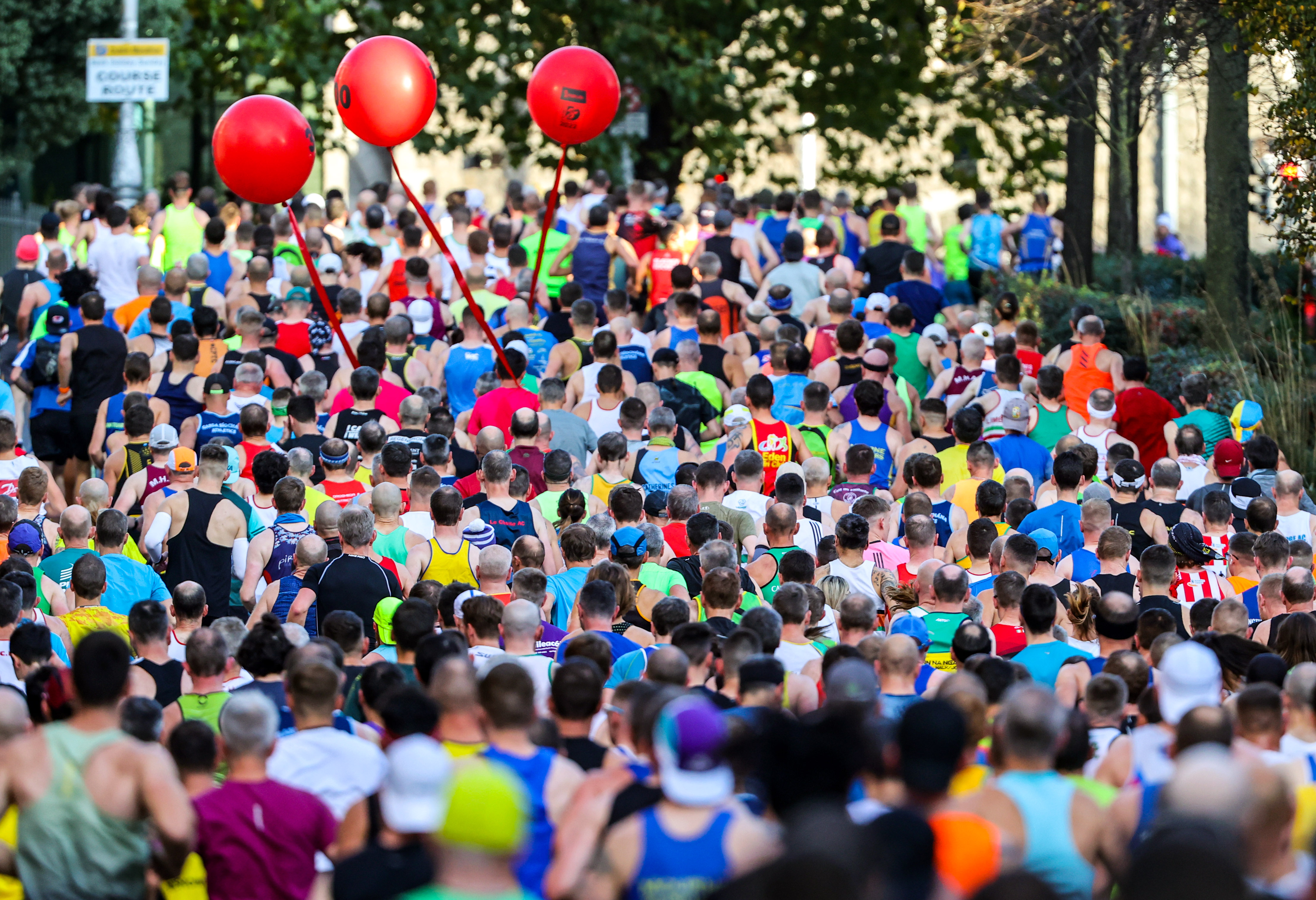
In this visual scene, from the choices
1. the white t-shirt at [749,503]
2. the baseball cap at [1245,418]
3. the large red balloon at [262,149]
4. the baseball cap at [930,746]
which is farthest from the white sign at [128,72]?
the baseball cap at [930,746]

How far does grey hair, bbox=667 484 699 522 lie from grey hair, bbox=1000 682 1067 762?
3.85 metres

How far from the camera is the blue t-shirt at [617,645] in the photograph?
6.79 meters

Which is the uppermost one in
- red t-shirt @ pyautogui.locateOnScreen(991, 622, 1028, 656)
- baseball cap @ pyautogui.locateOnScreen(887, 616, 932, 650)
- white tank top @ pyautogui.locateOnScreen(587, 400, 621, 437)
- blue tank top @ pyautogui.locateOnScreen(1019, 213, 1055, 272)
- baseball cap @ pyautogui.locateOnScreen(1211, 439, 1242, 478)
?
blue tank top @ pyautogui.locateOnScreen(1019, 213, 1055, 272)

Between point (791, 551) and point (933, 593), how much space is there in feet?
2.38

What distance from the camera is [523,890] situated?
14.8 feet

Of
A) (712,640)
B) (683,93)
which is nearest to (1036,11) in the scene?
(683,93)

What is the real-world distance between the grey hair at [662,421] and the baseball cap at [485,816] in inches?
238

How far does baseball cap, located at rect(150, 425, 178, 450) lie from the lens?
29.8 ft

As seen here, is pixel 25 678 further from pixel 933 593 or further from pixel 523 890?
pixel 933 593

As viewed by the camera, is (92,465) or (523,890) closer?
(523,890)

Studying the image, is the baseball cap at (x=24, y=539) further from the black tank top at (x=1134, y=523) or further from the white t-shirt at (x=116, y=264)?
the white t-shirt at (x=116, y=264)

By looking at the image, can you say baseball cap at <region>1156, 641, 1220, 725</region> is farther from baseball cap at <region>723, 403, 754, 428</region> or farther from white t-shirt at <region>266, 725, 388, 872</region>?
baseball cap at <region>723, 403, 754, 428</region>

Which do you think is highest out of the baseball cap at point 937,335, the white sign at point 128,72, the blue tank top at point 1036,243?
the white sign at point 128,72

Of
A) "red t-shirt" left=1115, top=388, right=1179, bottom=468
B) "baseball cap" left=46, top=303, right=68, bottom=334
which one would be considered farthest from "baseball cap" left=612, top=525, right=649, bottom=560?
"baseball cap" left=46, top=303, right=68, bottom=334
